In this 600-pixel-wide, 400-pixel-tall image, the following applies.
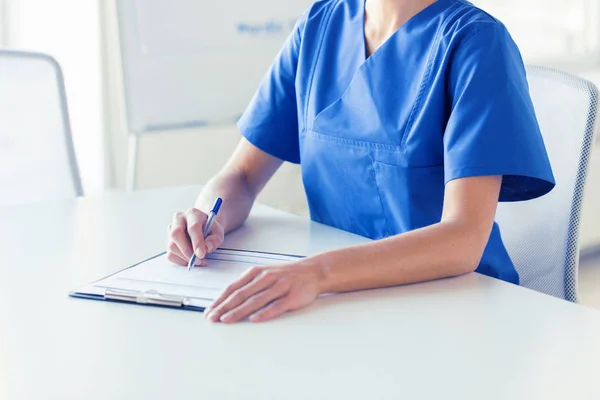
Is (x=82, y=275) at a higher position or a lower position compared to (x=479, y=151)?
lower

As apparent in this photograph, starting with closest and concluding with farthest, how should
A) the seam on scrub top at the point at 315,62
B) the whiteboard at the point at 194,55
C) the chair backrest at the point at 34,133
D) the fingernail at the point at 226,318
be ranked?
the fingernail at the point at 226,318
the seam on scrub top at the point at 315,62
the chair backrest at the point at 34,133
the whiteboard at the point at 194,55

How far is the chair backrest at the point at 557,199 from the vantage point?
127 centimetres

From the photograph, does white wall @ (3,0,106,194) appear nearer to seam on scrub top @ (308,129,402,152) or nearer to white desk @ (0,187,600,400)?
seam on scrub top @ (308,129,402,152)

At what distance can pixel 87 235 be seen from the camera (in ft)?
4.09

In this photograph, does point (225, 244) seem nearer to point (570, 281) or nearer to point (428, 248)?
point (428, 248)

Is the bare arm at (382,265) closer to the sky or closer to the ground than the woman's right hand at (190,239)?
closer to the sky

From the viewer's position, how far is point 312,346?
0.81 meters

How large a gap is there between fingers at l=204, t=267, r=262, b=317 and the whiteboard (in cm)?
126

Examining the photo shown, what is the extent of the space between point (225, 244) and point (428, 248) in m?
0.33

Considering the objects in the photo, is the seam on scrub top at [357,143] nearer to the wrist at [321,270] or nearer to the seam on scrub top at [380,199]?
the seam on scrub top at [380,199]

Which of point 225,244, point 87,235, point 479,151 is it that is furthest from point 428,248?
point 87,235

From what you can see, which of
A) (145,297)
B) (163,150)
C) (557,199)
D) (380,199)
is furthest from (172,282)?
(163,150)

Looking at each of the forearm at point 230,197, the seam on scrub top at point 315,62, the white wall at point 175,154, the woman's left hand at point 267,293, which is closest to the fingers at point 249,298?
the woman's left hand at point 267,293

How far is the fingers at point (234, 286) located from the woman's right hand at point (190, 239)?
0.48 feet
